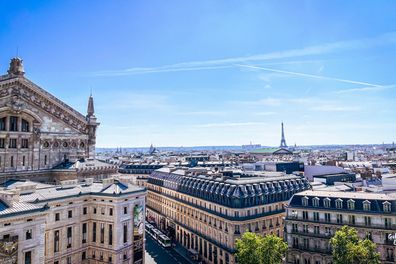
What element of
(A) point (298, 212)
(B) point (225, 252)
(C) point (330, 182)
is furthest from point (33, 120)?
(C) point (330, 182)

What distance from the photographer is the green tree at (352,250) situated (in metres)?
50.6

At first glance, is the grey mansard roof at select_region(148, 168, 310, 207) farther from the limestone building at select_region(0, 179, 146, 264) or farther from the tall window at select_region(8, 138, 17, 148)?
the tall window at select_region(8, 138, 17, 148)

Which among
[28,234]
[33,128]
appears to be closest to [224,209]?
[28,234]

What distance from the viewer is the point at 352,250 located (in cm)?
5075

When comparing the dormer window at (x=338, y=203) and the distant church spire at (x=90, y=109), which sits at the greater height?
the distant church spire at (x=90, y=109)

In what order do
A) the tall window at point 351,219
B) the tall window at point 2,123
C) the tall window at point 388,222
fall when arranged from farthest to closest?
the tall window at point 351,219 → the tall window at point 2,123 → the tall window at point 388,222

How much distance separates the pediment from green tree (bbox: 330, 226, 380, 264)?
5625 cm

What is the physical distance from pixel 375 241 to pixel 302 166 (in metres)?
65.8

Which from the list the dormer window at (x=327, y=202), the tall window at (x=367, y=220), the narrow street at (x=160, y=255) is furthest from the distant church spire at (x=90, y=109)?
the tall window at (x=367, y=220)

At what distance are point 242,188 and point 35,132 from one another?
43531mm

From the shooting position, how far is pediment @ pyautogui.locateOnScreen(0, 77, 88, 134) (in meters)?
64.8

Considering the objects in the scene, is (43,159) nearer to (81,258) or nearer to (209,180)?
(81,258)

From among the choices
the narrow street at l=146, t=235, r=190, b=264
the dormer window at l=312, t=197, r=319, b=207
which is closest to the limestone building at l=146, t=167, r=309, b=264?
the narrow street at l=146, t=235, r=190, b=264

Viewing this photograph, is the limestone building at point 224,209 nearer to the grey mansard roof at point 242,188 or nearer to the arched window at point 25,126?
the grey mansard roof at point 242,188
